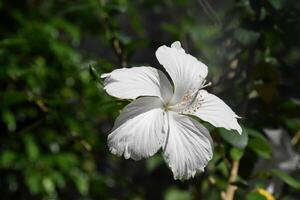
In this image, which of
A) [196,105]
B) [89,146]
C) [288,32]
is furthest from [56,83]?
[196,105]

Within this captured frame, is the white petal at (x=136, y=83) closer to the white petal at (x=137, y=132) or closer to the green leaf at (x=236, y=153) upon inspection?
the white petal at (x=137, y=132)

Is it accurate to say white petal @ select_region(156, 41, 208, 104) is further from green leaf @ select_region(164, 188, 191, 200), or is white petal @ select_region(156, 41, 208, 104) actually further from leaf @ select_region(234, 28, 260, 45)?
green leaf @ select_region(164, 188, 191, 200)

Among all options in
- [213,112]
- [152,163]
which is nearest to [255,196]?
[213,112]

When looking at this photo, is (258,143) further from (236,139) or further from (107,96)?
(107,96)

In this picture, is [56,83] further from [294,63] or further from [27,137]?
[294,63]

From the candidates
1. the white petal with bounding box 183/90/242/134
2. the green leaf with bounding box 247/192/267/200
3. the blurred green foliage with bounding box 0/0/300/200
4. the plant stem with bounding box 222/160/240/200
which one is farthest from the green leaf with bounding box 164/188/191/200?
the white petal with bounding box 183/90/242/134
